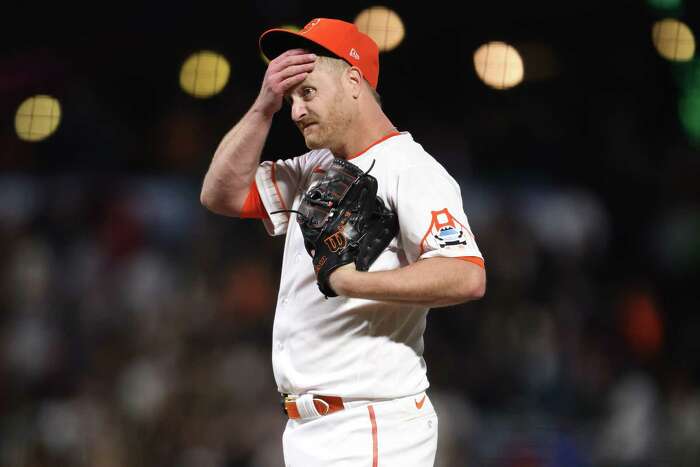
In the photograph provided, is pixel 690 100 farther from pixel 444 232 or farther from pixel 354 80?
pixel 444 232

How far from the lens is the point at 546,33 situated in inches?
201

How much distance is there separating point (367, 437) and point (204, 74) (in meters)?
3.43

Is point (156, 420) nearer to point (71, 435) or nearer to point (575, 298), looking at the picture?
point (71, 435)

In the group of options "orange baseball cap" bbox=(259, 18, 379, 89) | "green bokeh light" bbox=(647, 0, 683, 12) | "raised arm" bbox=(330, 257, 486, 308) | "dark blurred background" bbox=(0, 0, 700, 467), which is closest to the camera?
"raised arm" bbox=(330, 257, 486, 308)

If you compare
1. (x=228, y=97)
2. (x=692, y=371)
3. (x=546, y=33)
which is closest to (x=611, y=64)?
(x=546, y=33)

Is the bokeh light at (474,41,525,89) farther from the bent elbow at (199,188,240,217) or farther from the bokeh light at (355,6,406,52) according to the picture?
the bent elbow at (199,188,240,217)

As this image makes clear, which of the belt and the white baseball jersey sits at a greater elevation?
the white baseball jersey

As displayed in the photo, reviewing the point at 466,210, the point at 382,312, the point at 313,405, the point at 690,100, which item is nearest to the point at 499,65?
the point at 466,210

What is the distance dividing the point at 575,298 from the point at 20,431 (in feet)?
8.98

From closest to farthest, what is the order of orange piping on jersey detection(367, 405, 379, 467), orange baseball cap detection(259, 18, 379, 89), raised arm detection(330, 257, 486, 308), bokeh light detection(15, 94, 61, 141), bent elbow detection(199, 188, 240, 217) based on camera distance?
raised arm detection(330, 257, 486, 308), orange piping on jersey detection(367, 405, 379, 467), orange baseball cap detection(259, 18, 379, 89), bent elbow detection(199, 188, 240, 217), bokeh light detection(15, 94, 61, 141)

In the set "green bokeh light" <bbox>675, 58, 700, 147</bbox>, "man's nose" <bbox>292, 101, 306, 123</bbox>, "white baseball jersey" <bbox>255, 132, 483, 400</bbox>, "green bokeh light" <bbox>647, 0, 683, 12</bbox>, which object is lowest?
"white baseball jersey" <bbox>255, 132, 483, 400</bbox>

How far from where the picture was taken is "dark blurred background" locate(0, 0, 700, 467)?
4363 mm

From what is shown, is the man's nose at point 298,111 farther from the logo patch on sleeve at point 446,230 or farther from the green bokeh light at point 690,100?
A: the green bokeh light at point 690,100

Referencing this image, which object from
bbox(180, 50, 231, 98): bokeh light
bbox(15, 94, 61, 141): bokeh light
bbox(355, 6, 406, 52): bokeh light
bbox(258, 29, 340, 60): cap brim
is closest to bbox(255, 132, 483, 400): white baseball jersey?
bbox(258, 29, 340, 60): cap brim
